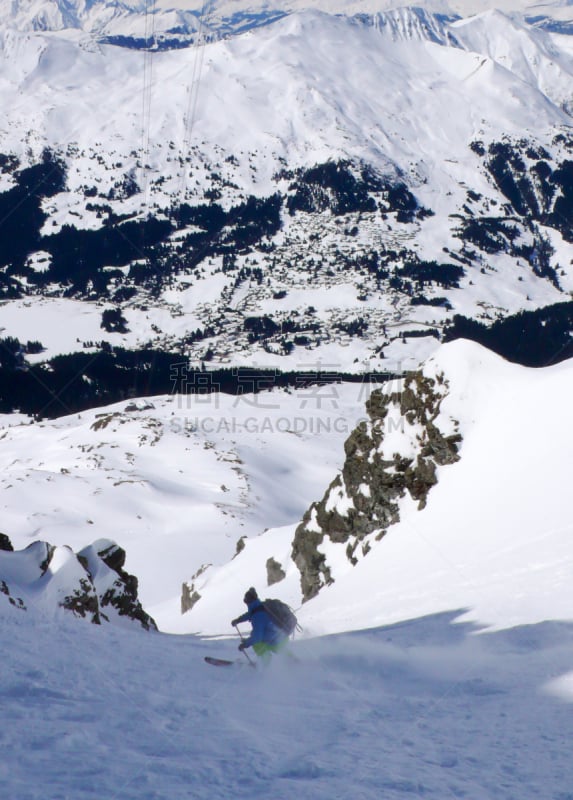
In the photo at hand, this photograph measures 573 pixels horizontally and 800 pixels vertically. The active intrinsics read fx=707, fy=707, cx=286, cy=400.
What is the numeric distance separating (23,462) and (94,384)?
8826 cm

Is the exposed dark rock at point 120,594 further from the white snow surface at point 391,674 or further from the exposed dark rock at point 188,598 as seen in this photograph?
the exposed dark rock at point 188,598

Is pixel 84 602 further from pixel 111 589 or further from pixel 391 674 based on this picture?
pixel 391 674

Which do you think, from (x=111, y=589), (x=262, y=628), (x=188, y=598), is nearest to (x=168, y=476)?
(x=188, y=598)

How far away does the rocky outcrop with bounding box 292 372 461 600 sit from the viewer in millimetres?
28578

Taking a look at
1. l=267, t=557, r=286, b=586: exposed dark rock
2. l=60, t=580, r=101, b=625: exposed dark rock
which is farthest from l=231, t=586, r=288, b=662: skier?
l=267, t=557, r=286, b=586: exposed dark rock

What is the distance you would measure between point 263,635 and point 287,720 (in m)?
4.18

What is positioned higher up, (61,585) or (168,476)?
(168,476)

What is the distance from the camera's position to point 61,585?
17.2 m

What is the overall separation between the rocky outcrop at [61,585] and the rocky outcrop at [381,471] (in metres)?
11.0

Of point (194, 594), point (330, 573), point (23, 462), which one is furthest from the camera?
point (23, 462)

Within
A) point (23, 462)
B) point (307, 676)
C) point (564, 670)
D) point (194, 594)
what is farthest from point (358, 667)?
point (23, 462)

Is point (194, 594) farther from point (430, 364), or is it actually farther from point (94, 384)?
point (94, 384)

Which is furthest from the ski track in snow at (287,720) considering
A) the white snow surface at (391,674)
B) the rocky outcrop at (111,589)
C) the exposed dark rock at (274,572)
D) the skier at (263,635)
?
the exposed dark rock at (274,572)

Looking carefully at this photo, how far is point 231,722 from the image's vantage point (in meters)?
8.86
